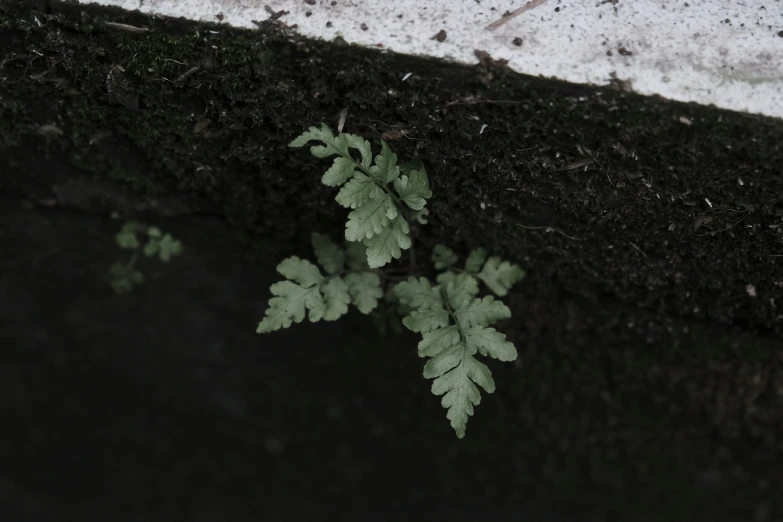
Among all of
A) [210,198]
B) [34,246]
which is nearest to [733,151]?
[210,198]

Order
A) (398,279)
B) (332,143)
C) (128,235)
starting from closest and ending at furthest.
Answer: (332,143) < (398,279) < (128,235)

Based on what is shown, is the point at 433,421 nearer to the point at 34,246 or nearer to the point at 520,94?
the point at 520,94

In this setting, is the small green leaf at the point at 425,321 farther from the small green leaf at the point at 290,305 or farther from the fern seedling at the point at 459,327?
the small green leaf at the point at 290,305

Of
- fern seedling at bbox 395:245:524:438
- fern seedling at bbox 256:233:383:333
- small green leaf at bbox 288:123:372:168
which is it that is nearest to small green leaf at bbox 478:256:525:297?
fern seedling at bbox 395:245:524:438

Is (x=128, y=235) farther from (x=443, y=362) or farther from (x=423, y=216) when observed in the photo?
(x=443, y=362)

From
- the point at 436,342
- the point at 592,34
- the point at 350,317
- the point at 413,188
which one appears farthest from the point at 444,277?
the point at 592,34

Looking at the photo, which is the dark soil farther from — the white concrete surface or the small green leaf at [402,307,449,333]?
the small green leaf at [402,307,449,333]

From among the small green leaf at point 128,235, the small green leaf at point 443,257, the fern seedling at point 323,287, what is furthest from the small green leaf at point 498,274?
the small green leaf at point 128,235
